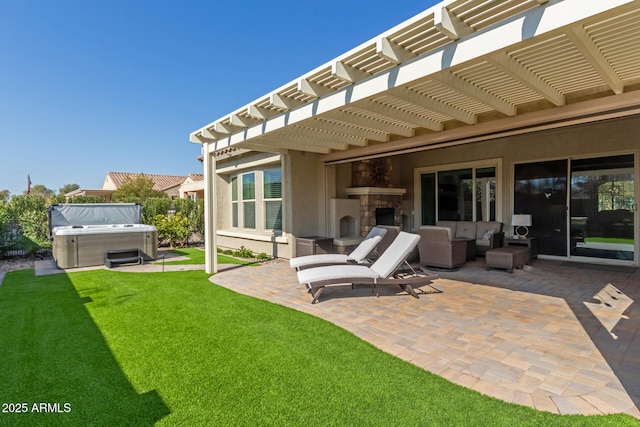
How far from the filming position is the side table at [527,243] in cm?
850

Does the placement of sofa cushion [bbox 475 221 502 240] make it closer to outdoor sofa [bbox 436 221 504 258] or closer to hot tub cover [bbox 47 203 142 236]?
outdoor sofa [bbox 436 221 504 258]

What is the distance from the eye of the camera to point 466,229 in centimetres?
981

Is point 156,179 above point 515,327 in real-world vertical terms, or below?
above

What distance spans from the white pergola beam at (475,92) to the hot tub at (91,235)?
8.84m

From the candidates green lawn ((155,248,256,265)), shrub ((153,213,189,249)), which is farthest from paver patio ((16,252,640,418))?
shrub ((153,213,189,249))

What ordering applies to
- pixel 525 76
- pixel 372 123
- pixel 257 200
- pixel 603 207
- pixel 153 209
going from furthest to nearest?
pixel 153 209 → pixel 257 200 → pixel 603 207 → pixel 372 123 → pixel 525 76

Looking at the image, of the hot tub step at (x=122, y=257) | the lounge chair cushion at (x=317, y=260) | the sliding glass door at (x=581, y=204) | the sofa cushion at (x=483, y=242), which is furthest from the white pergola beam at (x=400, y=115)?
the hot tub step at (x=122, y=257)

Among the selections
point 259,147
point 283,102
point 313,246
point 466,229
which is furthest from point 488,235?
point 283,102

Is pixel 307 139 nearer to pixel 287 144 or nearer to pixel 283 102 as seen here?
pixel 287 144

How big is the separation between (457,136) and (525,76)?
2.65m

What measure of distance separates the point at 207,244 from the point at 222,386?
17.8 ft

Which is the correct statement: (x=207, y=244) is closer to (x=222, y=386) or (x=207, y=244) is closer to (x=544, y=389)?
(x=222, y=386)

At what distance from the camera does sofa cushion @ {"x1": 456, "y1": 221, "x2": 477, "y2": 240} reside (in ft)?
31.6

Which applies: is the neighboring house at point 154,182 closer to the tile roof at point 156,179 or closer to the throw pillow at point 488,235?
the tile roof at point 156,179
